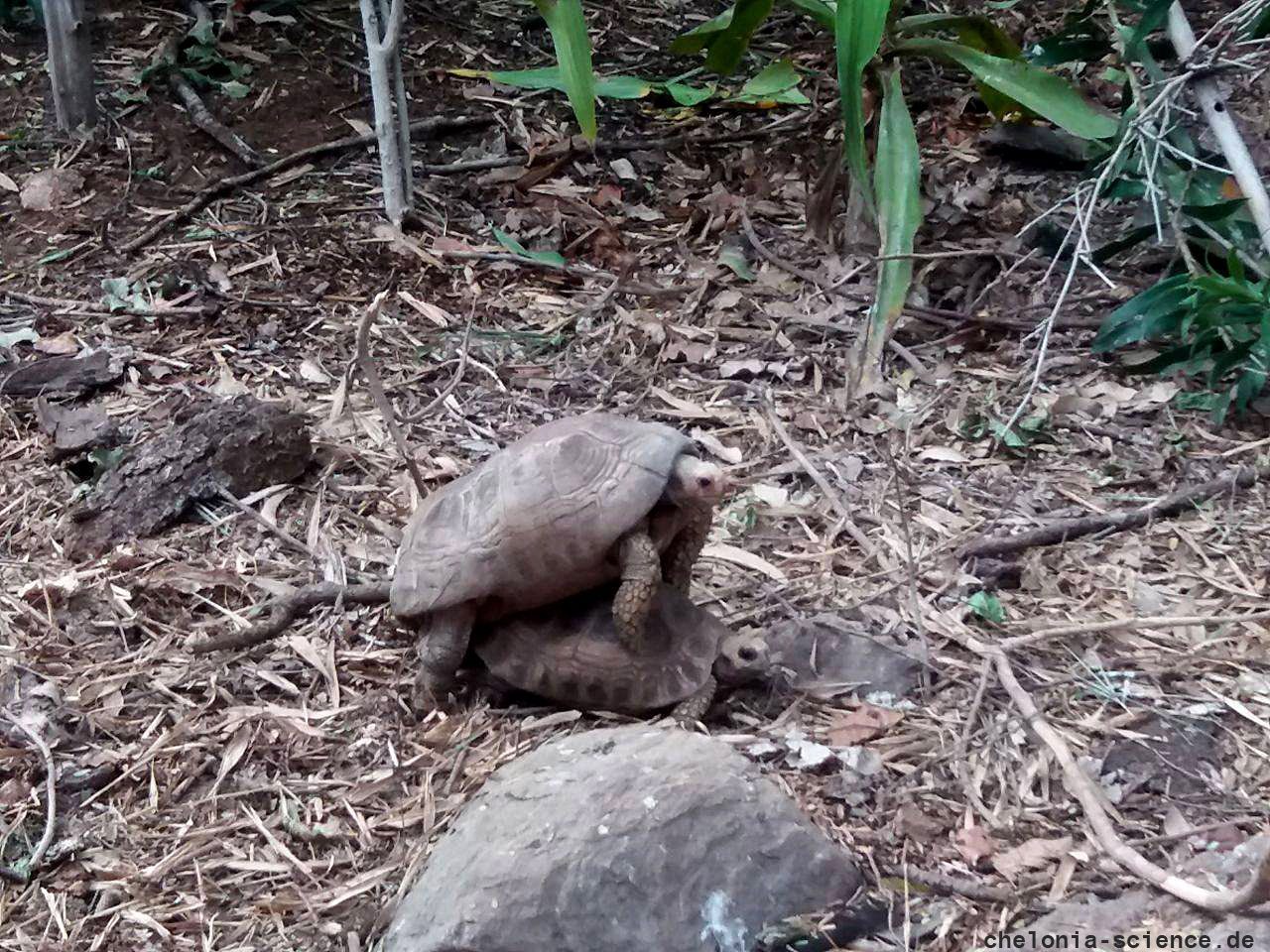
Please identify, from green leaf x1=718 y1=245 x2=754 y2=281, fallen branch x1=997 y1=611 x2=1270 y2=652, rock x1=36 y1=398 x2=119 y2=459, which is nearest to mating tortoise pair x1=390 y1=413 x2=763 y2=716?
fallen branch x1=997 y1=611 x2=1270 y2=652

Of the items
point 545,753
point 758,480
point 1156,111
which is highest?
point 1156,111

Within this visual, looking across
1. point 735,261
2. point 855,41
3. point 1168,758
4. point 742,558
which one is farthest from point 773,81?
point 1168,758

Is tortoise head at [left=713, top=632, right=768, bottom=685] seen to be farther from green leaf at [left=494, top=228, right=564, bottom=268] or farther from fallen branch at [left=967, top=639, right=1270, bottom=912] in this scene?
green leaf at [left=494, top=228, right=564, bottom=268]

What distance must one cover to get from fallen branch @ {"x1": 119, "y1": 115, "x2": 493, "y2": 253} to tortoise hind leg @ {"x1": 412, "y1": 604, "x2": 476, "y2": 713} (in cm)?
256

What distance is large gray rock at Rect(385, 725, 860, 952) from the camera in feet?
6.50

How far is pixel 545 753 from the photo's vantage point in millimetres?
2318

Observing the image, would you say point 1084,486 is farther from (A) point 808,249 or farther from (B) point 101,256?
(B) point 101,256

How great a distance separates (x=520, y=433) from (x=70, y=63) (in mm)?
2593

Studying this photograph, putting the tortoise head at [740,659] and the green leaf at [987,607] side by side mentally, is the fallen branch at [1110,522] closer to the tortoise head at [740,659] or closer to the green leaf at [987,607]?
the green leaf at [987,607]

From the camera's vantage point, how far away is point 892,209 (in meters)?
3.93

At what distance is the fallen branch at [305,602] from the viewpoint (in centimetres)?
287

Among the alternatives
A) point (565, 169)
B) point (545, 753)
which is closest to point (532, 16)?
point (565, 169)

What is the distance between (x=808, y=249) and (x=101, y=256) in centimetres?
255

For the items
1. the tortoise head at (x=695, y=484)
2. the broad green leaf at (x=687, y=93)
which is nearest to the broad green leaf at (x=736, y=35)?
the broad green leaf at (x=687, y=93)
